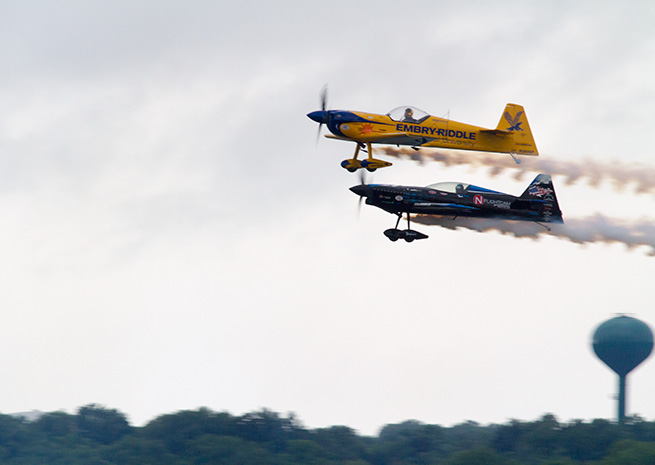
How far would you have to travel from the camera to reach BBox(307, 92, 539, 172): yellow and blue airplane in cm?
4512

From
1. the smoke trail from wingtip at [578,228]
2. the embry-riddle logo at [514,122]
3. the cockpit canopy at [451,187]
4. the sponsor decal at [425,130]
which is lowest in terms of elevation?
the smoke trail from wingtip at [578,228]

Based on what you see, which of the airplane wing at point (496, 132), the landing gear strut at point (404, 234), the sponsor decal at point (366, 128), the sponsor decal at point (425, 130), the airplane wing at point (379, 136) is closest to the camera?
the landing gear strut at point (404, 234)

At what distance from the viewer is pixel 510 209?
45.9m

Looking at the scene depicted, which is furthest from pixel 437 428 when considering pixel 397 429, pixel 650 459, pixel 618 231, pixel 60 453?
pixel 618 231

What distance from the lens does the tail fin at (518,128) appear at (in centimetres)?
4628

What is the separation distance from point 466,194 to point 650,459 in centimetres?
4610

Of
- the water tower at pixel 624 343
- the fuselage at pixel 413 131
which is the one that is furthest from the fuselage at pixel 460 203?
the water tower at pixel 624 343

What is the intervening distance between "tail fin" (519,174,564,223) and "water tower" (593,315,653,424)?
55.7 m

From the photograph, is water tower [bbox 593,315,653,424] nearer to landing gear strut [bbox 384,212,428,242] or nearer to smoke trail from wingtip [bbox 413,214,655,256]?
smoke trail from wingtip [bbox 413,214,655,256]

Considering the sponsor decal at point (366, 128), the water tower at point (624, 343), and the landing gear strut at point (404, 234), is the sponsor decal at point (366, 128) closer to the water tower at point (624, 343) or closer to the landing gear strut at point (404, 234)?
the landing gear strut at point (404, 234)

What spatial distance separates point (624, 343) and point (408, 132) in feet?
200

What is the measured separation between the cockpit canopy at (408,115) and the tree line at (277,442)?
48.5 metres

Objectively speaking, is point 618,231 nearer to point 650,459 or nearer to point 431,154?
point 431,154


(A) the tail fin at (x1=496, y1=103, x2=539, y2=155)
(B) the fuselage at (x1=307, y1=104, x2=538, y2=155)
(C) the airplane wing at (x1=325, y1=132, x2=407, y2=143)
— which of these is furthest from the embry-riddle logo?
(C) the airplane wing at (x1=325, y1=132, x2=407, y2=143)
